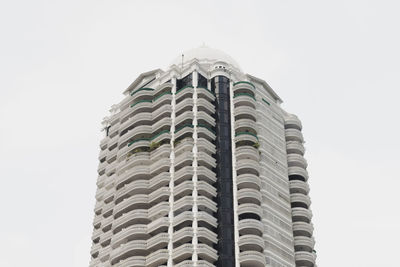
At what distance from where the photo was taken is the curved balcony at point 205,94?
111812 millimetres

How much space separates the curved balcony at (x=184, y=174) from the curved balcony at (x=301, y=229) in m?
20.6

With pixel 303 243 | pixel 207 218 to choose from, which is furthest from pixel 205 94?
pixel 303 243

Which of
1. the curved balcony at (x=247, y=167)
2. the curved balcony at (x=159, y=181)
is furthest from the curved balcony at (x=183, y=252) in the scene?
the curved balcony at (x=247, y=167)

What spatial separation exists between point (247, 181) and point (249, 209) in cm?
545

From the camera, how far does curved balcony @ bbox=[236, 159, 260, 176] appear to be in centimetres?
10362

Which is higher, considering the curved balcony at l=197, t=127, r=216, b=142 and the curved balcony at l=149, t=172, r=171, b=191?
the curved balcony at l=197, t=127, r=216, b=142

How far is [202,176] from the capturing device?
102 m

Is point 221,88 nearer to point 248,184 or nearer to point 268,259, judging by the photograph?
point 248,184

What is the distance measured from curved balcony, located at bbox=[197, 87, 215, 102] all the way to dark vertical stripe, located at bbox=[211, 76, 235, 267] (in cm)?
112

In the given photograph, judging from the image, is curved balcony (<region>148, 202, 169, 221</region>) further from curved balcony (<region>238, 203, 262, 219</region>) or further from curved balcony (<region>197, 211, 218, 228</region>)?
curved balcony (<region>238, 203, 262, 219</region>)

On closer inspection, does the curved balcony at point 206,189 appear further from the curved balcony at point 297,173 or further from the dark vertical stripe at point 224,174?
the curved balcony at point 297,173

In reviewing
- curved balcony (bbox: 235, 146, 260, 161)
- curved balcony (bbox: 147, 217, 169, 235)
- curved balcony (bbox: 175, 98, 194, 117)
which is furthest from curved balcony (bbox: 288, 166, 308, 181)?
curved balcony (bbox: 147, 217, 169, 235)

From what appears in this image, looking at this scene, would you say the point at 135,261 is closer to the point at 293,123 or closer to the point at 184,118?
the point at 184,118

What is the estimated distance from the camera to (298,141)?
12069 cm
